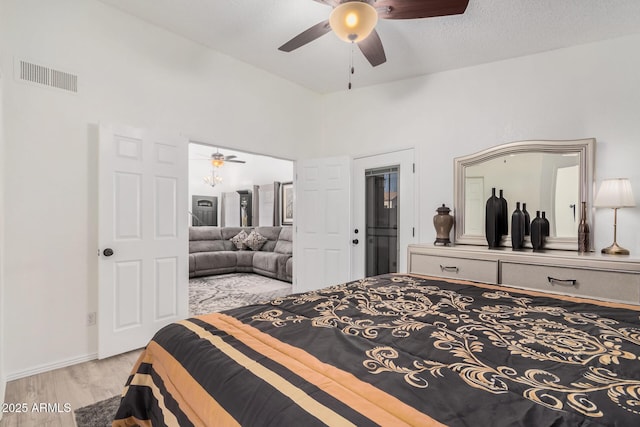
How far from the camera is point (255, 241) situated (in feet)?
21.7

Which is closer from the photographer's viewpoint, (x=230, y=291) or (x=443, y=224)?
(x=443, y=224)

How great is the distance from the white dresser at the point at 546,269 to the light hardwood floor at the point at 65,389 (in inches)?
108

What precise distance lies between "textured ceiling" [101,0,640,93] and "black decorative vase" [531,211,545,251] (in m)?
1.61

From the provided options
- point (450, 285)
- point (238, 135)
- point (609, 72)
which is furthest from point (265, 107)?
point (609, 72)

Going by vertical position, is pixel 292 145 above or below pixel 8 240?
above

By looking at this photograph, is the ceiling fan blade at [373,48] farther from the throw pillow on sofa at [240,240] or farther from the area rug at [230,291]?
the throw pillow on sofa at [240,240]

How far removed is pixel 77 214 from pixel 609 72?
4.60 m

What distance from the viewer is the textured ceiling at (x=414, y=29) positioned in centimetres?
241

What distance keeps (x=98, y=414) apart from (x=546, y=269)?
3163 millimetres

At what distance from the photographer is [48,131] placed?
2439mm

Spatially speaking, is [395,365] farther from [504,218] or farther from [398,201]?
[398,201]

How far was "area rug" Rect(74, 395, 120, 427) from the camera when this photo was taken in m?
1.78

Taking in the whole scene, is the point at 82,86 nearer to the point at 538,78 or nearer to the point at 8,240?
the point at 8,240

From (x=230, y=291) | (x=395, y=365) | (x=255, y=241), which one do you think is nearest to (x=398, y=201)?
(x=230, y=291)
